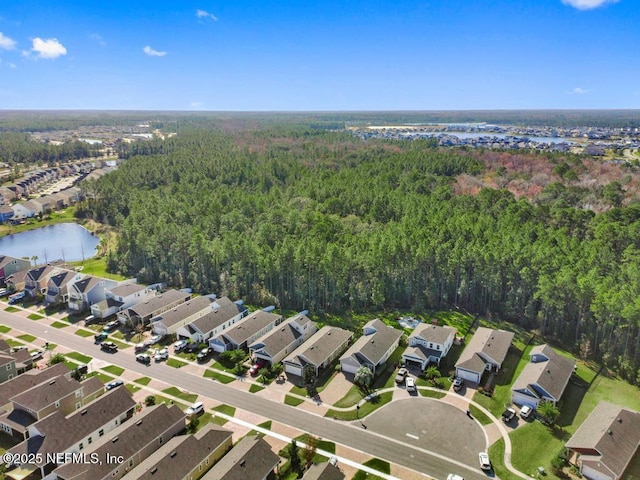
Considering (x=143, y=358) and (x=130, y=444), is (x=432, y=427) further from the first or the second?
(x=143, y=358)

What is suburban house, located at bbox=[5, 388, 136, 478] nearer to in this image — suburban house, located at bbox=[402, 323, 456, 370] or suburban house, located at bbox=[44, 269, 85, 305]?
suburban house, located at bbox=[402, 323, 456, 370]

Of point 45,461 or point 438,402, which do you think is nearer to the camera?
point 45,461

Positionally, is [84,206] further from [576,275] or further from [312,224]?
[576,275]

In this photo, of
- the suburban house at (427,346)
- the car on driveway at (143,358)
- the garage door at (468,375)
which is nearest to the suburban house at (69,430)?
the car on driveway at (143,358)

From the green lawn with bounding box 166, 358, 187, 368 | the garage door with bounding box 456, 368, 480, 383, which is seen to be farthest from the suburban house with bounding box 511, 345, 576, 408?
the green lawn with bounding box 166, 358, 187, 368

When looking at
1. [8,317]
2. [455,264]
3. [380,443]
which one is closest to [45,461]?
[380,443]
